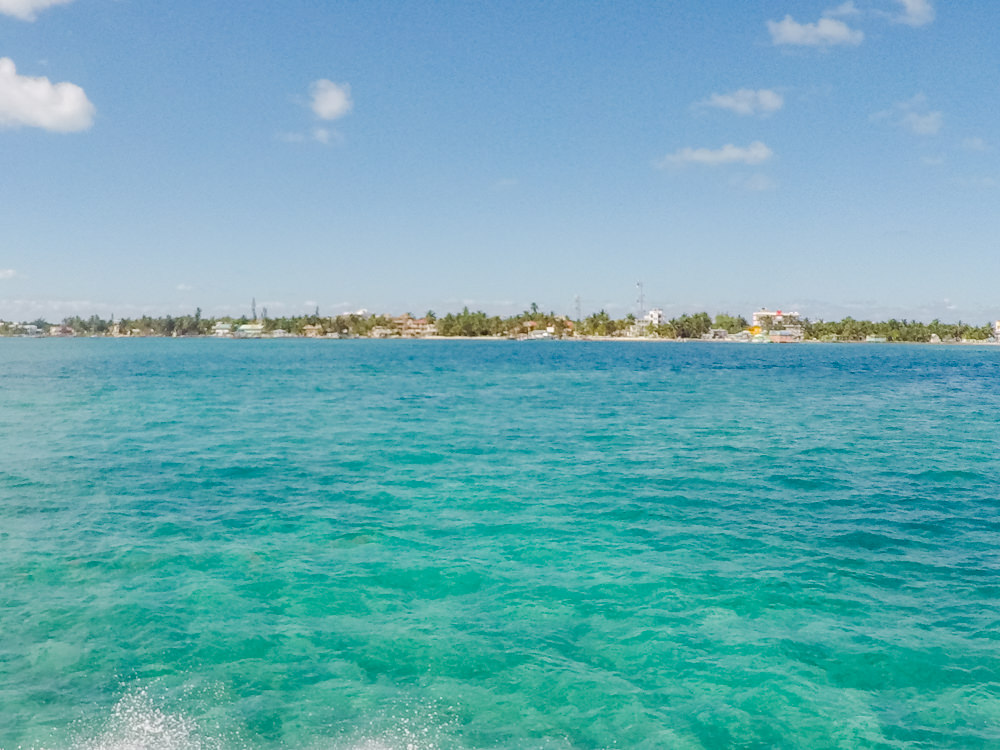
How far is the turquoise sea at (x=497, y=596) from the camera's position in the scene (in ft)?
46.2

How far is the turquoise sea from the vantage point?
554 inches

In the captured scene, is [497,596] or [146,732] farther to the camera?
[497,596]

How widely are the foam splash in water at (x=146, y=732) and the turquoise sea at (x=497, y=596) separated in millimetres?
68

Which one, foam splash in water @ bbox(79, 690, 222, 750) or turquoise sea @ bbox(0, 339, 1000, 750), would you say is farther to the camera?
turquoise sea @ bbox(0, 339, 1000, 750)

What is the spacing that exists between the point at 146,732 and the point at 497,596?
965cm

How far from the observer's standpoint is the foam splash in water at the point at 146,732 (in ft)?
42.1

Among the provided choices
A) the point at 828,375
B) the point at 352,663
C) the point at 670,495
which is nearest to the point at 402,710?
the point at 352,663

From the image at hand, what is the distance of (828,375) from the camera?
130 metres

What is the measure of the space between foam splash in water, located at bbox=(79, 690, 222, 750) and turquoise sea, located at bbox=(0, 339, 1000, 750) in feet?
0.22

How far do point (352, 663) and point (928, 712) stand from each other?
41.2 feet

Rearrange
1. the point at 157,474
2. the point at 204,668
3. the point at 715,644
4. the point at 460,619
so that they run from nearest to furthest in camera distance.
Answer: the point at 204,668 < the point at 715,644 < the point at 460,619 < the point at 157,474

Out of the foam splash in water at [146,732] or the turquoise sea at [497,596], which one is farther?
the turquoise sea at [497,596]

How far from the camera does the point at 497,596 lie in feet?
66.2

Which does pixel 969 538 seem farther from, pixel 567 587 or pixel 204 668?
pixel 204 668
